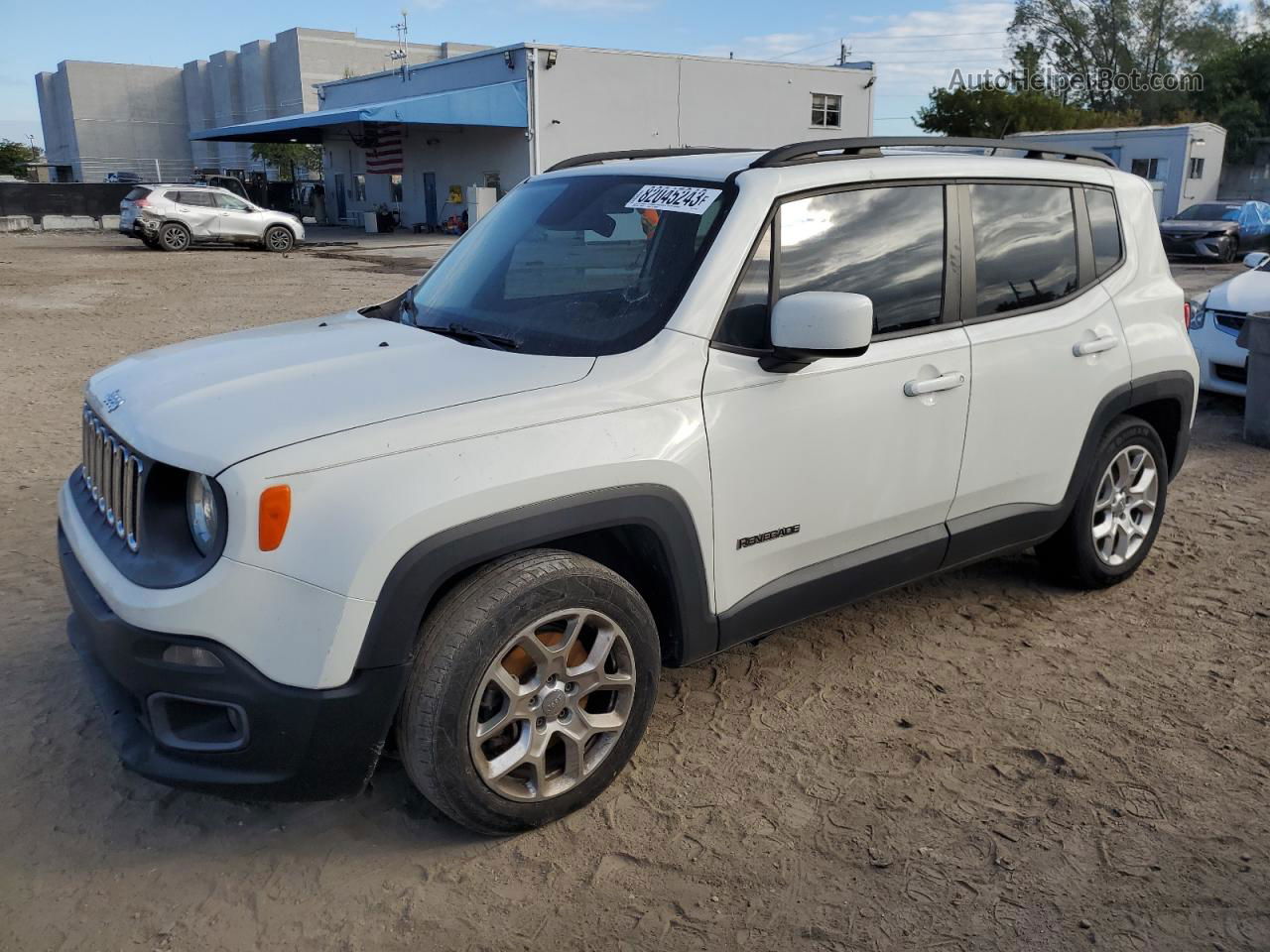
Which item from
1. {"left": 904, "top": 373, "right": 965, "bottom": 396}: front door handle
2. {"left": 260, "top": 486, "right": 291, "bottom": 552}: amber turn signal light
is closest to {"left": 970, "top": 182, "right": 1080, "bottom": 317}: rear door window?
{"left": 904, "top": 373, "right": 965, "bottom": 396}: front door handle

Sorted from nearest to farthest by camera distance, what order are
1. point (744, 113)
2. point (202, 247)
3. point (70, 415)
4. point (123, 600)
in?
point (123, 600) < point (70, 415) < point (202, 247) < point (744, 113)

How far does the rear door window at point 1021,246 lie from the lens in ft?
12.8

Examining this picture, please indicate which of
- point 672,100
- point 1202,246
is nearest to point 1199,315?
point 1202,246

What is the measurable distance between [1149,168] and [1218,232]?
13.7 meters

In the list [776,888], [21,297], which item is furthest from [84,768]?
[21,297]

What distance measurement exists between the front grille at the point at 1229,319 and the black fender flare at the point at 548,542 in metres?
6.93

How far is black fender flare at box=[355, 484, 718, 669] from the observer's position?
2572 mm

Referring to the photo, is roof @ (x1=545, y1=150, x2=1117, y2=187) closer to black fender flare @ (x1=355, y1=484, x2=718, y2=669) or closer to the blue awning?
black fender flare @ (x1=355, y1=484, x2=718, y2=669)

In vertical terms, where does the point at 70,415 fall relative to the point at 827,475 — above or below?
below

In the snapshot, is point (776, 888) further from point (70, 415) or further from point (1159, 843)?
point (70, 415)

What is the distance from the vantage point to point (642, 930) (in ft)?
8.73

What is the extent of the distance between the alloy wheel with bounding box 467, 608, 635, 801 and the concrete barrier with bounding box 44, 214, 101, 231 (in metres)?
36.1

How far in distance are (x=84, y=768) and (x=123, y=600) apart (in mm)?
1021

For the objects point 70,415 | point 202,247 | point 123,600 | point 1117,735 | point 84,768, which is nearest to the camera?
point 123,600
